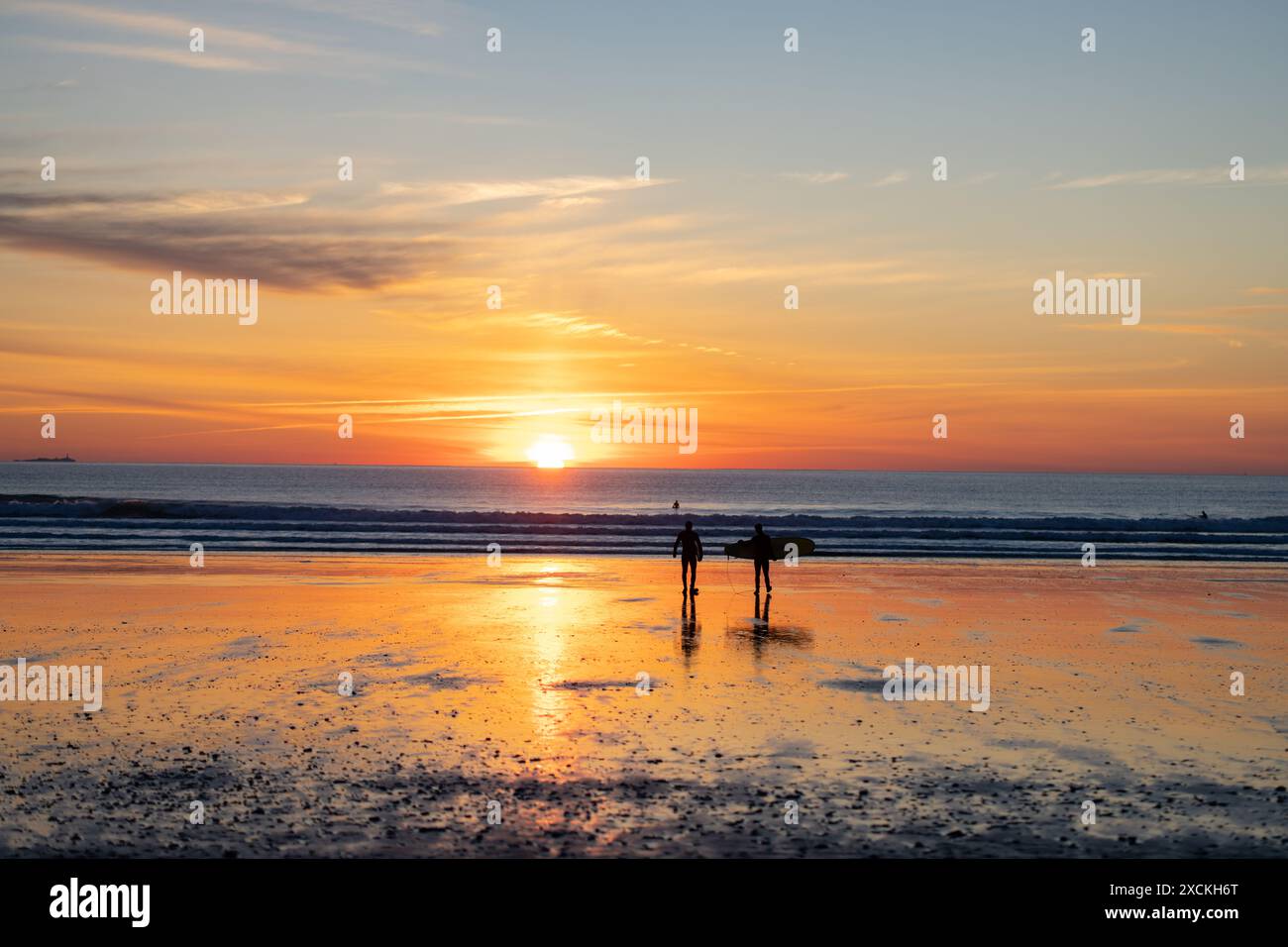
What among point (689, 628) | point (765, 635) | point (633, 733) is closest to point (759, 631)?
point (765, 635)

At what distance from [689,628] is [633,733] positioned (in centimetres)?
835

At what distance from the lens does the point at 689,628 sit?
19.4 meters

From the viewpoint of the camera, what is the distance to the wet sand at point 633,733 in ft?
26.5

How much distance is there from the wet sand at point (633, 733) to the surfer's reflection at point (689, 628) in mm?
106

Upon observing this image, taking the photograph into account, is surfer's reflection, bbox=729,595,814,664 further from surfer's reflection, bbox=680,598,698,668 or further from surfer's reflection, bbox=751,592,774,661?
surfer's reflection, bbox=680,598,698,668

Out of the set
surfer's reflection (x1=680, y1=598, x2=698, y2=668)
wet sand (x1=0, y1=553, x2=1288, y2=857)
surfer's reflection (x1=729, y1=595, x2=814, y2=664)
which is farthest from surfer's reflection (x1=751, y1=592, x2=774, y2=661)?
surfer's reflection (x1=680, y1=598, x2=698, y2=668)

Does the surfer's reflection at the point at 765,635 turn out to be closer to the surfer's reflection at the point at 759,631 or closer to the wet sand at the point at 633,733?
the surfer's reflection at the point at 759,631

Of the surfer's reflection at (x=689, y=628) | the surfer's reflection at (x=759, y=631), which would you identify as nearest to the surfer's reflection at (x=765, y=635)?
the surfer's reflection at (x=759, y=631)

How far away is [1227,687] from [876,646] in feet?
17.0

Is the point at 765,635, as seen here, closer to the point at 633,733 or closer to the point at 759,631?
the point at 759,631

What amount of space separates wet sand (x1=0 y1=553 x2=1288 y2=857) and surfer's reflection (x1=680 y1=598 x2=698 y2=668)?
0.11m
